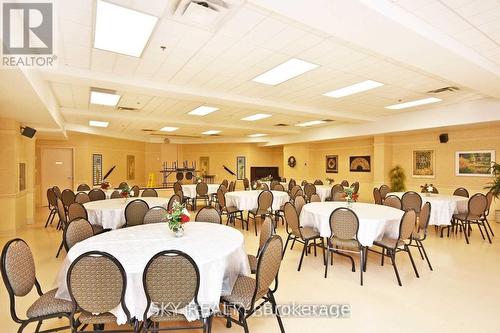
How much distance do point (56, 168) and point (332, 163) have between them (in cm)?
1213

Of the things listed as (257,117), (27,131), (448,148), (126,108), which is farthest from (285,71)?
(448,148)

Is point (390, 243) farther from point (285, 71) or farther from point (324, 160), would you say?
point (324, 160)

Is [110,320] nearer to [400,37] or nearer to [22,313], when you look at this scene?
[22,313]

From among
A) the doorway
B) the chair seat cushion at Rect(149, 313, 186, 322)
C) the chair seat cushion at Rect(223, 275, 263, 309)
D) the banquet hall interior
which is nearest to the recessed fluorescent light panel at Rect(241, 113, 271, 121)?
the banquet hall interior

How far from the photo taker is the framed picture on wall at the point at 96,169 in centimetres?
1216

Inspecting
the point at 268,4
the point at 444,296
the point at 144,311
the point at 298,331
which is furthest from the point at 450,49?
the point at 144,311

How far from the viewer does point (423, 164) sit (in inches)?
386

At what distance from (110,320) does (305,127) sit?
35.3 ft

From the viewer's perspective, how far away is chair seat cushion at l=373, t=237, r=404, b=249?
393 centimetres

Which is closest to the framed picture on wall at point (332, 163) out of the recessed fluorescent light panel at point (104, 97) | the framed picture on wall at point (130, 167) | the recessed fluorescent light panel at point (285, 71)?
the recessed fluorescent light panel at point (285, 71)

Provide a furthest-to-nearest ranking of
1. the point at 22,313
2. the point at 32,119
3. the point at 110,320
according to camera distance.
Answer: the point at 32,119 < the point at 22,313 < the point at 110,320

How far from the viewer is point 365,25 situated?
9.42 feet

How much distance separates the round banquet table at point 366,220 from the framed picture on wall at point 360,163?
737cm

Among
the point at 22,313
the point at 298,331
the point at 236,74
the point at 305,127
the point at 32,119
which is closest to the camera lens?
the point at 298,331
